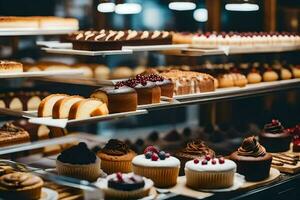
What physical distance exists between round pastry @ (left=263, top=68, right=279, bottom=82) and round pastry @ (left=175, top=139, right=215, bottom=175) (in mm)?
2040

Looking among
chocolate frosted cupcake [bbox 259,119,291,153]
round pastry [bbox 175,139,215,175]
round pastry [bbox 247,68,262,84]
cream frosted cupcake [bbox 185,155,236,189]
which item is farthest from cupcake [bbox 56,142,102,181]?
round pastry [bbox 247,68,262,84]

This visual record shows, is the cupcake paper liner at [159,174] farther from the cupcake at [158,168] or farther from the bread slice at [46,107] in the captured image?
the bread slice at [46,107]

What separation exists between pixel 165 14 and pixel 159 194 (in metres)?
4.48

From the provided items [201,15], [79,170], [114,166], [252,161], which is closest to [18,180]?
[79,170]

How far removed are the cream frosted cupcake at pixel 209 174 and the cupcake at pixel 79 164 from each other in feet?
2.35

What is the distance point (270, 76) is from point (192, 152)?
2231 mm

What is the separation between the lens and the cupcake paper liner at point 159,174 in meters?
4.63

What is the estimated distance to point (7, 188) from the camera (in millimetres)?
4125

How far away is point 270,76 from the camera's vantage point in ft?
23.0

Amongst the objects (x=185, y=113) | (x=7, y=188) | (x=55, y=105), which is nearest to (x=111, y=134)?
(x=185, y=113)

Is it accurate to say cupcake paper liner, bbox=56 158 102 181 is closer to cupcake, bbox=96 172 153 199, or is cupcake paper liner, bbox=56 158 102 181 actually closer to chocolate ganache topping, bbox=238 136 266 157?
cupcake, bbox=96 172 153 199

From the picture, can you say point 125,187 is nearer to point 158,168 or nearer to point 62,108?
point 158,168

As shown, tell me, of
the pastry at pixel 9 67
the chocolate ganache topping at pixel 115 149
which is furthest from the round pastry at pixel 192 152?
the pastry at pixel 9 67

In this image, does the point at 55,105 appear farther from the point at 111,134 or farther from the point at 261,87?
the point at 111,134
